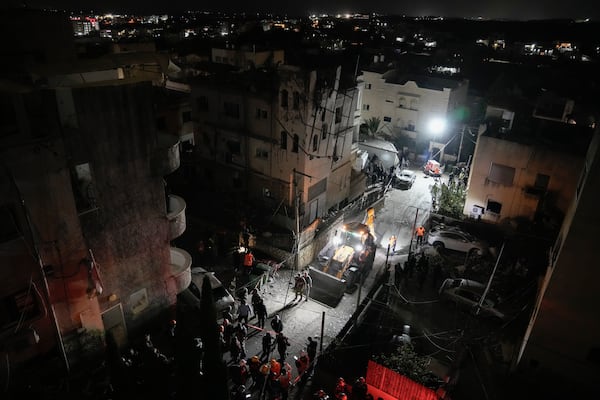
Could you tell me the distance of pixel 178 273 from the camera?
61.8 feet

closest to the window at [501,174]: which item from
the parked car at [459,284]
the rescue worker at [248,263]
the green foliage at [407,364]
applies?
the parked car at [459,284]

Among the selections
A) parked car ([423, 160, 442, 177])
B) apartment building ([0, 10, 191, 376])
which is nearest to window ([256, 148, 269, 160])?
apartment building ([0, 10, 191, 376])

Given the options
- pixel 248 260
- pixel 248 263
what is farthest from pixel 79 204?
pixel 248 263

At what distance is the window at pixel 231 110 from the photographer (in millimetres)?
30763

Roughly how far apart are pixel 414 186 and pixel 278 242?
20.0 m

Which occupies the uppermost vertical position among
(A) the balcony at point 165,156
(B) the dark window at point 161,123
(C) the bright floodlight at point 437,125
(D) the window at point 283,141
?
(A) the balcony at point 165,156

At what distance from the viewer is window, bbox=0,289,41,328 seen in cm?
1320

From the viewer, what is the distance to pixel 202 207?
31.2 m

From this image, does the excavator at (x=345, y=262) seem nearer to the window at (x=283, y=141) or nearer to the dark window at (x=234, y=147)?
the window at (x=283, y=141)

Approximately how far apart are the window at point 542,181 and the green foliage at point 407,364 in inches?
713

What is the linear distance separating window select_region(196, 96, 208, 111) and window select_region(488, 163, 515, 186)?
75.8 feet

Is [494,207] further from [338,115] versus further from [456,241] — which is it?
[338,115]

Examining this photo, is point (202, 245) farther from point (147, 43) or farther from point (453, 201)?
point (147, 43)

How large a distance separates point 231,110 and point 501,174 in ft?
70.0
